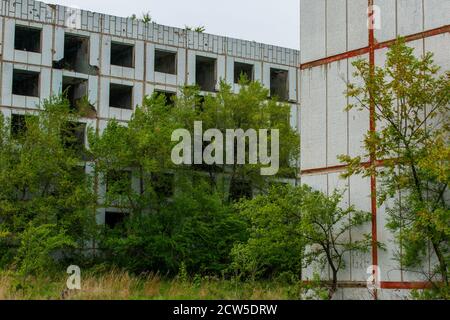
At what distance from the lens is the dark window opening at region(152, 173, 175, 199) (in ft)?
116

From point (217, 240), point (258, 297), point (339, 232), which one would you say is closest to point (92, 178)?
point (217, 240)

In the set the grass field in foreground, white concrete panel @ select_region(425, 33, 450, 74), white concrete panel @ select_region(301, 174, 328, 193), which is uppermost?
white concrete panel @ select_region(425, 33, 450, 74)

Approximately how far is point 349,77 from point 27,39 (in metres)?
26.8

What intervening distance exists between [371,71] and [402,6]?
1.63m

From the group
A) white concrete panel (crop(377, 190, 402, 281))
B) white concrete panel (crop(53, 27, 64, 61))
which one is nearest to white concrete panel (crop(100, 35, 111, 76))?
white concrete panel (crop(53, 27, 64, 61))

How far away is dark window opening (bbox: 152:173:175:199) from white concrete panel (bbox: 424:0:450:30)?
20.8 m

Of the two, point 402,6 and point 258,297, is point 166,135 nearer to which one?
point 258,297

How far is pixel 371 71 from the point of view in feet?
52.5

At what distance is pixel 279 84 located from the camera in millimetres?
47281

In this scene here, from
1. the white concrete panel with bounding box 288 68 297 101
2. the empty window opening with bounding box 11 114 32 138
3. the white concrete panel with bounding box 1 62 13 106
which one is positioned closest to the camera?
the empty window opening with bounding box 11 114 32 138

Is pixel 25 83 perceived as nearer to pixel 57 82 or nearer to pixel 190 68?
pixel 57 82

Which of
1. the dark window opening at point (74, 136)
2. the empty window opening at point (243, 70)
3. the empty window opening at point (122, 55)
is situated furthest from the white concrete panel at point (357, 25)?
the empty window opening at point (243, 70)

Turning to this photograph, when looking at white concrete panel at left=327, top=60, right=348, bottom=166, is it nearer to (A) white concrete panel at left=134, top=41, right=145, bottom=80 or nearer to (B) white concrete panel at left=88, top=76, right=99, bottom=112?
(B) white concrete panel at left=88, top=76, right=99, bottom=112

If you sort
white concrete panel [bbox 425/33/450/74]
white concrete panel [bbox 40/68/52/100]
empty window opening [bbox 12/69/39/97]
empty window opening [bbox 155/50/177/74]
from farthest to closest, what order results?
1. empty window opening [bbox 155/50/177/74]
2. empty window opening [bbox 12/69/39/97]
3. white concrete panel [bbox 40/68/52/100]
4. white concrete panel [bbox 425/33/450/74]
